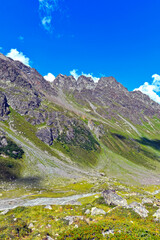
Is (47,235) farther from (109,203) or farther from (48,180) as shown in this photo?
(48,180)

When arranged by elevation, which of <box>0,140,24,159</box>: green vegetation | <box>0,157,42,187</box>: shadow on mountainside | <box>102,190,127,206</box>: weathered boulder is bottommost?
<box>0,157,42,187</box>: shadow on mountainside

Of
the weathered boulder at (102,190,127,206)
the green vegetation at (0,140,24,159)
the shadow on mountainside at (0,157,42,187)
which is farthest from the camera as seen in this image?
the green vegetation at (0,140,24,159)

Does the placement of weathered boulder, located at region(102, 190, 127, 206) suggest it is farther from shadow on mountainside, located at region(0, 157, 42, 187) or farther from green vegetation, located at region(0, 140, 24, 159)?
green vegetation, located at region(0, 140, 24, 159)

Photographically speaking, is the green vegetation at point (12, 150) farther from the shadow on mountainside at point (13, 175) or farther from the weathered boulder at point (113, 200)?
the weathered boulder at point (113, 200)

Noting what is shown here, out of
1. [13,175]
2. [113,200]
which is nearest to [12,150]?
[13,175]

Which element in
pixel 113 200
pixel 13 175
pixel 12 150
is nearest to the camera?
pixel 113 200

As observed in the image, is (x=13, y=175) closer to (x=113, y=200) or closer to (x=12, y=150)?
(x=12, y=150)

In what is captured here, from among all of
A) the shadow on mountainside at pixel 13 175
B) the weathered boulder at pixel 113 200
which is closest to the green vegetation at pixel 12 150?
the shadow on mountainside at pixel 13 175

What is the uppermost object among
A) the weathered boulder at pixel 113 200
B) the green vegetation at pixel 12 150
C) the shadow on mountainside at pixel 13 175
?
the weathered boulder at pixel 113 200

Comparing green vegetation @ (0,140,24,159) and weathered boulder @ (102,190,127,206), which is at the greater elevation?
weathered boulder @ (102,190,127,206)

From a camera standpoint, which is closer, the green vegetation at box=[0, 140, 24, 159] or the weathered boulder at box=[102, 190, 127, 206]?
the weathered boulder at box=[102, 190, 127, 206]

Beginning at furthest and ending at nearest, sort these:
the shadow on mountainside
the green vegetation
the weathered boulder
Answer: the green vegetation, the shadow on mountainside, the weathered boulder

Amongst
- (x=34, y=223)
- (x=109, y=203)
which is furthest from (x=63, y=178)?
(x=34, y=223)

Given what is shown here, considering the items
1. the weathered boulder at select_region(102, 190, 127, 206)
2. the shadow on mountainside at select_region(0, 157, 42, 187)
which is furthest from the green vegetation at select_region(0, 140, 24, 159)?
the weathered boulder at select_region(102, 190, 127, 206)
